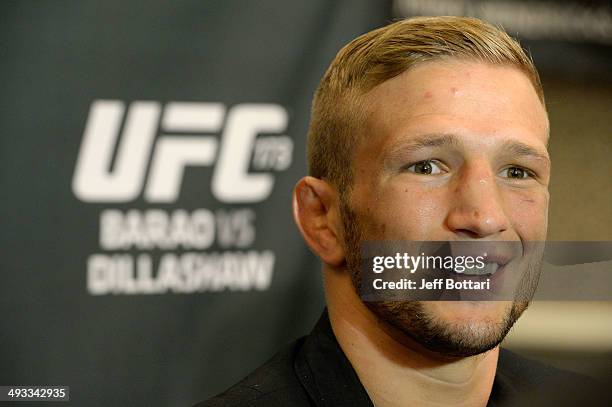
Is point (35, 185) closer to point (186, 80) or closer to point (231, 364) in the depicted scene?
point (186, 80)

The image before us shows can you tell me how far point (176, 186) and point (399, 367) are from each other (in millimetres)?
514

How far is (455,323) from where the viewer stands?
0.96m

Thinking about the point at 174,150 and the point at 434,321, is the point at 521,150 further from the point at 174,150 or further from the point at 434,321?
the point at 174,150

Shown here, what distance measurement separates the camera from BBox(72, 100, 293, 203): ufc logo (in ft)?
4.33

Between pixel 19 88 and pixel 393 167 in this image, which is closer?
pixel 393 167

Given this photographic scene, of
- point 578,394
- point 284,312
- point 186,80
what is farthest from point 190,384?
point 578,394

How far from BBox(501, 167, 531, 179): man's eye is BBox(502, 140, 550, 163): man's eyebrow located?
17 millimetres

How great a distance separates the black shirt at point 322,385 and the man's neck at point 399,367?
2 cm

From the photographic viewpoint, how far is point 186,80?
4.48 feet

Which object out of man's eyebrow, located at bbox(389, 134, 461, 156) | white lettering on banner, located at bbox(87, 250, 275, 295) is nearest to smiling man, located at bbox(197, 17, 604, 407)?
man's eyebrow, located at bbox(389, 134, 461, 156)

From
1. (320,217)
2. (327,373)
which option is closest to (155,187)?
(320,217)

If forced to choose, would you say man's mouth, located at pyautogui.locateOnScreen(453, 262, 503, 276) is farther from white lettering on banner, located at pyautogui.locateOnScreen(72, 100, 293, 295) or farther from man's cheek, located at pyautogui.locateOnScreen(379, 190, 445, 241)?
white lettering on banner, located at pyautogui.locateOnScreen(72, 100, 293, 295)

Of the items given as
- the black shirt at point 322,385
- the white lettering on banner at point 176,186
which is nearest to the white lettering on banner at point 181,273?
the white lettering on banner at point 176,186

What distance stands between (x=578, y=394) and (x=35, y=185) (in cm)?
85
